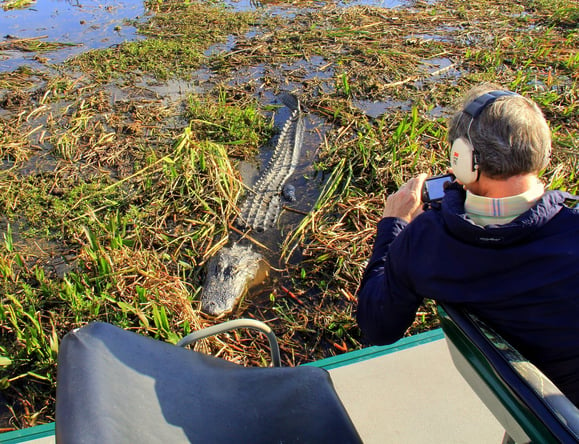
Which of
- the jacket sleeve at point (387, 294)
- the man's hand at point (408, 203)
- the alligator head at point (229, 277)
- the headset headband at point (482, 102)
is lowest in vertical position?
the alligator head at point (229, 277)

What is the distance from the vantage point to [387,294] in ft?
5.27

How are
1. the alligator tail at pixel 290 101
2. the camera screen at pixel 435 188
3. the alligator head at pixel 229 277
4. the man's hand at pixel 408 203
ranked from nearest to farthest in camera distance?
the camera screen at pixel 435 188 → the man's hand at pixel 408 203 → the alligator head at pixel 229 277 → the alligator tail at pixel 290 101

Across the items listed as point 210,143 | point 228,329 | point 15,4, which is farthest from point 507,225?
point 15,4

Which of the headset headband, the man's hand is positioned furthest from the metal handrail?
the headset headband

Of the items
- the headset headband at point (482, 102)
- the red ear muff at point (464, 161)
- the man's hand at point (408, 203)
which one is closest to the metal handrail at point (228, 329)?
the man's hand at point (408, 203)

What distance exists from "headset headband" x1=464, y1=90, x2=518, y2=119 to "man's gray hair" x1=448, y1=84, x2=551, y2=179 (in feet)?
0.04

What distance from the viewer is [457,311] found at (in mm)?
1341

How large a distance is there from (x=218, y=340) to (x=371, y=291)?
1365 mm

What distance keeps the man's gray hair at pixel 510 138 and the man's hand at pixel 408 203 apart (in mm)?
586

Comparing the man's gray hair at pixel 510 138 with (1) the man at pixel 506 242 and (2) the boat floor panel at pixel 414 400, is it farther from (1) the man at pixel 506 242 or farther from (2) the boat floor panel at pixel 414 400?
(2) the boat floor panel at pixel 414 400

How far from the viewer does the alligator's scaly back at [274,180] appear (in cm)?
377

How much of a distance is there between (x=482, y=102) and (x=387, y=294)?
2.23 feet

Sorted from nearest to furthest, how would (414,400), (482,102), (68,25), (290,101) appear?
1. (482,102)
2. (414,400)
3. (290,101)
4. (68,25)

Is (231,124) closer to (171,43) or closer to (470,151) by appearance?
(171,43)
